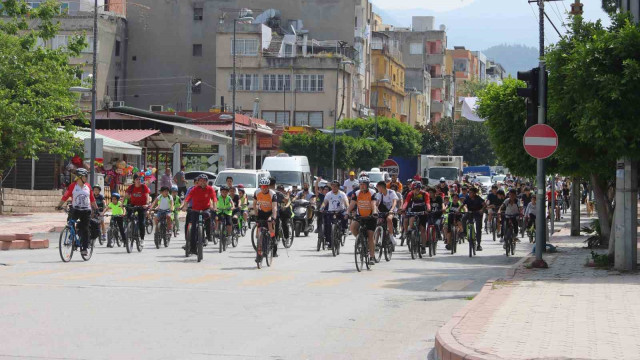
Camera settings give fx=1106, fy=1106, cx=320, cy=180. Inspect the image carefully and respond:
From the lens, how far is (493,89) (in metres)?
25.4

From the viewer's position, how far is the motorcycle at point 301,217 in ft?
108

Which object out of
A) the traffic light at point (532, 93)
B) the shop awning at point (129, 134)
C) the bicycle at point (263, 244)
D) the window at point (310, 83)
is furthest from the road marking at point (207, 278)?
the window at point (310, 83)

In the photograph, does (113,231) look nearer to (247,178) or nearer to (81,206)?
(81,206)

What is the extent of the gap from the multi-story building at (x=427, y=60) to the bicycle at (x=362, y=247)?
109063mm

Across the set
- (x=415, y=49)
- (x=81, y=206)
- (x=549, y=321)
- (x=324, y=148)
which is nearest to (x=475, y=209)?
(x=81, y=206)

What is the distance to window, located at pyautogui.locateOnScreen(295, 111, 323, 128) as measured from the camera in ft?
298

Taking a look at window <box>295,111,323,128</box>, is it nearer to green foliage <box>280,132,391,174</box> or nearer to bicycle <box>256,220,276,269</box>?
green foliage <box>280,132,391,174</box>

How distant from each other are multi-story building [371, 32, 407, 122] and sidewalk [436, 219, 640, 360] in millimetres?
92175

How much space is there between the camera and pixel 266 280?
1789 centimetres

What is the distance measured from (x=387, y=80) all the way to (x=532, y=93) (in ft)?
296

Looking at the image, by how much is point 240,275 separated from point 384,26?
12561 centimetres

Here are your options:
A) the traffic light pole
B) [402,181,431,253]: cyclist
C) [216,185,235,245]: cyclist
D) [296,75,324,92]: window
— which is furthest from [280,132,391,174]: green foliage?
the traffic light pole

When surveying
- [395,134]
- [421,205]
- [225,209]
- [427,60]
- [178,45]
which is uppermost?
[427,60]

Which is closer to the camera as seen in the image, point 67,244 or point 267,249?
point 267,249
